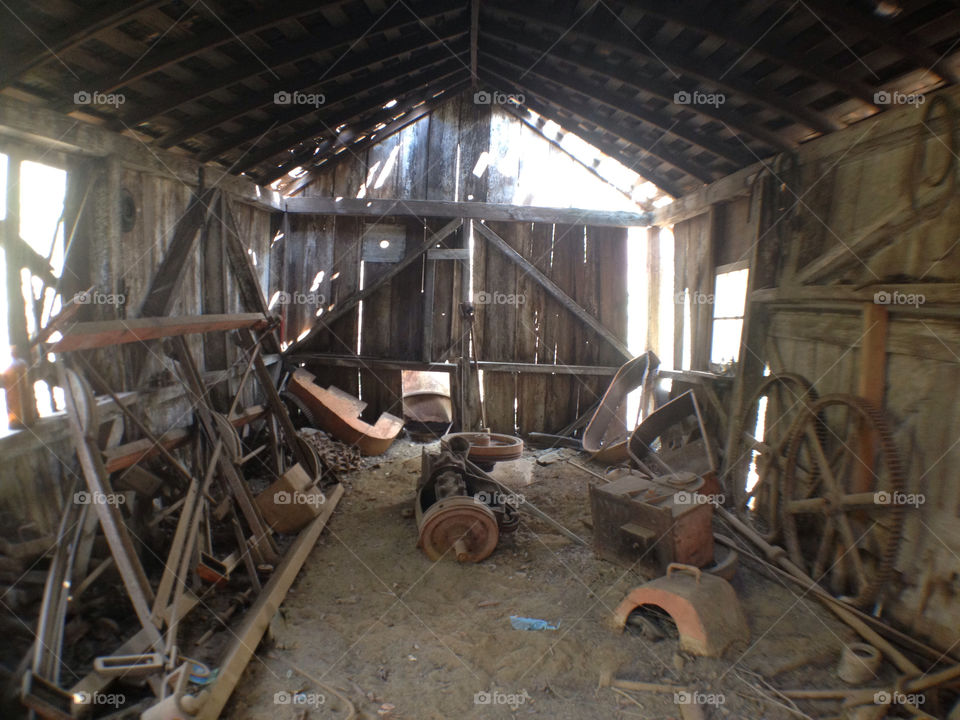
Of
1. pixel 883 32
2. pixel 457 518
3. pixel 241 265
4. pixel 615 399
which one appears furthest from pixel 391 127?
pixel 883 32

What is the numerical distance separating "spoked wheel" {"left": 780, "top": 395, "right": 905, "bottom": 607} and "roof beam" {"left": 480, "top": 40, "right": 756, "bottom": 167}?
297 cm

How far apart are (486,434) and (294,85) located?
448 centimetres

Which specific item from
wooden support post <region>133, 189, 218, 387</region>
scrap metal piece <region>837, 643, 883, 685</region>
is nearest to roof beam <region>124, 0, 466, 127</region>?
wooden support post <region>133, 189, 218, 387</region>

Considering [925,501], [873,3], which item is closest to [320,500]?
[925,501]

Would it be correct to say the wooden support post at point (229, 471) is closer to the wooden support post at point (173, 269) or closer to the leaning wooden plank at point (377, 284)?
the wooden support post at point (173, 269)

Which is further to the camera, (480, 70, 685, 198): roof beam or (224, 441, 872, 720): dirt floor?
(480, 70, 685, 198): roof beam

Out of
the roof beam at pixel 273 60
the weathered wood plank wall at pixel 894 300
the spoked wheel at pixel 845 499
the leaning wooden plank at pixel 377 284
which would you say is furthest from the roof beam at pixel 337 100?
the spoked wheel at pixel 845 499

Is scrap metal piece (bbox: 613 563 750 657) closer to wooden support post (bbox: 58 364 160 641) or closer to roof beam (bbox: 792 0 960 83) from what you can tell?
wooden support post (bbox: 58 364 160 641)

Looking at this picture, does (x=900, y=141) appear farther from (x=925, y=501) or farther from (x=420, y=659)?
(x=420, y=659)

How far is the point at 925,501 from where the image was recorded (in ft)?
11.9

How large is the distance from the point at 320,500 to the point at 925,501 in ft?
16.2

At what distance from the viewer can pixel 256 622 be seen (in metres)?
3.63

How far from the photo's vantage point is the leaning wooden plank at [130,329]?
11.1ft

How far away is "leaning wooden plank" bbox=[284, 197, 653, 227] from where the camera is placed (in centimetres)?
844
